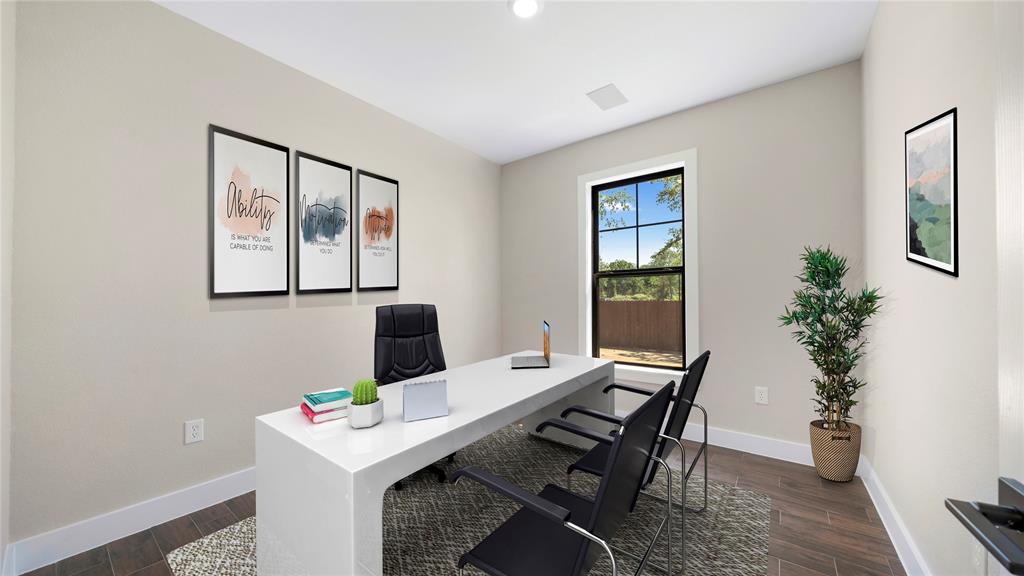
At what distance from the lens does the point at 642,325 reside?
380 cm

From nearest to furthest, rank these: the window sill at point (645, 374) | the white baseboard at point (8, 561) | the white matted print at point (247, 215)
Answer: the white baseboard at point (8, 561)
the white matted print at point (247, 215)
the window sill at point (645, 374)

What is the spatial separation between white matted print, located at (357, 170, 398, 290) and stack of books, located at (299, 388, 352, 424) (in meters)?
1.75

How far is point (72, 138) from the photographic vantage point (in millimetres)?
1937

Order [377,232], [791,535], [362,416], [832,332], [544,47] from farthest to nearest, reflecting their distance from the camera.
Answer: [377,232]
[544,47]
[832,332]
[791,535]
[362,416]

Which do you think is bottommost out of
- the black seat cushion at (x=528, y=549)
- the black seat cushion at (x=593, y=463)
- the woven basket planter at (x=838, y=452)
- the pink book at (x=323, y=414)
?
the woven basket planter at (x=838, y=452)

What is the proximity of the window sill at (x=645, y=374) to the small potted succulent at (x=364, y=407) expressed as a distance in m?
2.71

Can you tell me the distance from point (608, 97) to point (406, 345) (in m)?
2.50

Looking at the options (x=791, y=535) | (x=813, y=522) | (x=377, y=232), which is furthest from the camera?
(x=377, y=232)

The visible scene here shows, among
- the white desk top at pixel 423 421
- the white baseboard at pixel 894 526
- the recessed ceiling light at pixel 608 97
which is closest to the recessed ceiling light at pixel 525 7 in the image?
the recessed ceiling light at pixel 608 97

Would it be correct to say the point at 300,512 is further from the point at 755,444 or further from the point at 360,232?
the point at 755,444

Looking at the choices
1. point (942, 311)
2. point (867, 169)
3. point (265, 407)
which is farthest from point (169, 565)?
point (867, 169)

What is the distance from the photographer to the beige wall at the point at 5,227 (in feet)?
5.18

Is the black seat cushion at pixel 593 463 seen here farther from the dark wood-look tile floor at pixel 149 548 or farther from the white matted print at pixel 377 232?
the white matted print at pixel 377 232

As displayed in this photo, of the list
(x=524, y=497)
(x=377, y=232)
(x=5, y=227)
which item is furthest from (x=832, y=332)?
(x=5, y=227)
